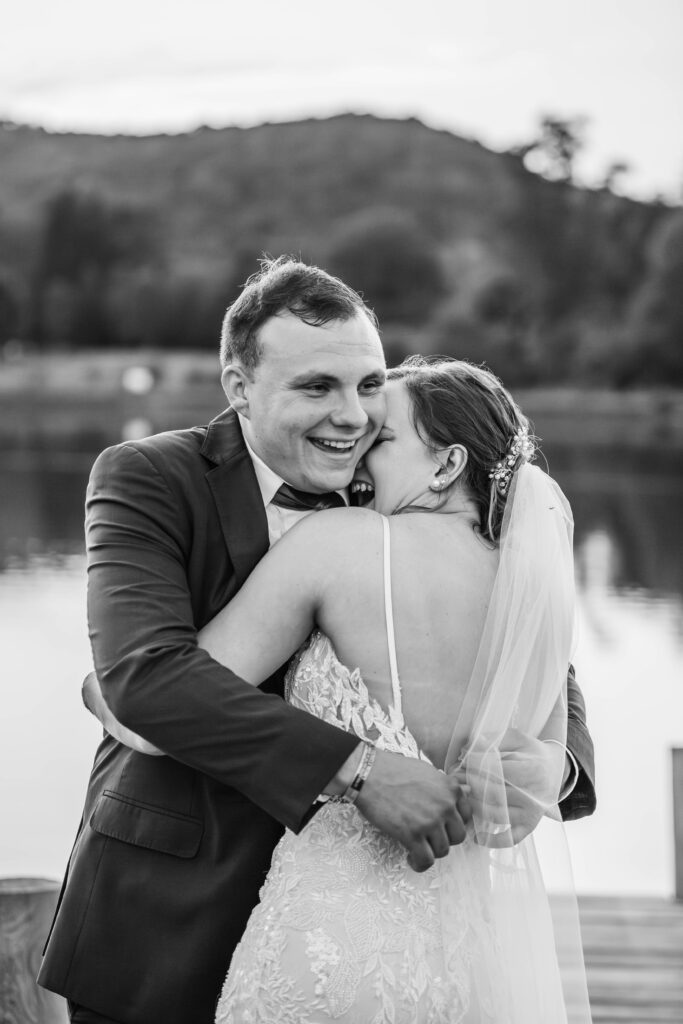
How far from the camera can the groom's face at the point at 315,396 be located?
1.89 m

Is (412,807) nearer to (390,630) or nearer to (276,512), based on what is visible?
(390,630)

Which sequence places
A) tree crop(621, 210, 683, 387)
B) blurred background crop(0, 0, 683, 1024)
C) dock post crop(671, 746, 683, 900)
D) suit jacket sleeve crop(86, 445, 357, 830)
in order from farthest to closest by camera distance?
1. blurred background crop(0, 0, 683, 1024)
2. tree crop(621, 210, 683, 387)
3. dock post crop(671, 746, 683, 900)
4. suit jacket sleeve crop(86, 445, 357, 830)

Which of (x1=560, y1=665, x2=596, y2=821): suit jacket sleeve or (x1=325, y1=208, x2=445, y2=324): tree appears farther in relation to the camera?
(x1=325, y1=208, x2=445, y2=324): tree

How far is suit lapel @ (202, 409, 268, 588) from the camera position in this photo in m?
1.88

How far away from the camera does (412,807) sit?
1.64 m

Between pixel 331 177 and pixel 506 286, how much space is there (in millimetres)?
10638

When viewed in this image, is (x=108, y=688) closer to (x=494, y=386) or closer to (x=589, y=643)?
(x=494, y=386)

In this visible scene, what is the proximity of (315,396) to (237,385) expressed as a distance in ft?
0.47

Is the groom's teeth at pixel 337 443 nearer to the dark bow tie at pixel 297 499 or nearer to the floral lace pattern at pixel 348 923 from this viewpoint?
the dark bow tie at pixel 297 499

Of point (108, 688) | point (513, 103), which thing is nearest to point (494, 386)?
point (108, 688)

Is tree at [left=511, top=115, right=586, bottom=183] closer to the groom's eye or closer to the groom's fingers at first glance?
the groom's eye

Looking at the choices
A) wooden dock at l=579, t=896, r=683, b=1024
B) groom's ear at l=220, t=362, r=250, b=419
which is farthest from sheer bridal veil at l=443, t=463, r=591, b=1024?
wooden dock at l=579, t=896, r=683, b=1024

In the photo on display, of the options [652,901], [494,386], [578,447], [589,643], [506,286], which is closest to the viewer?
[494,386]

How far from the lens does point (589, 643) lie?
16094mm
